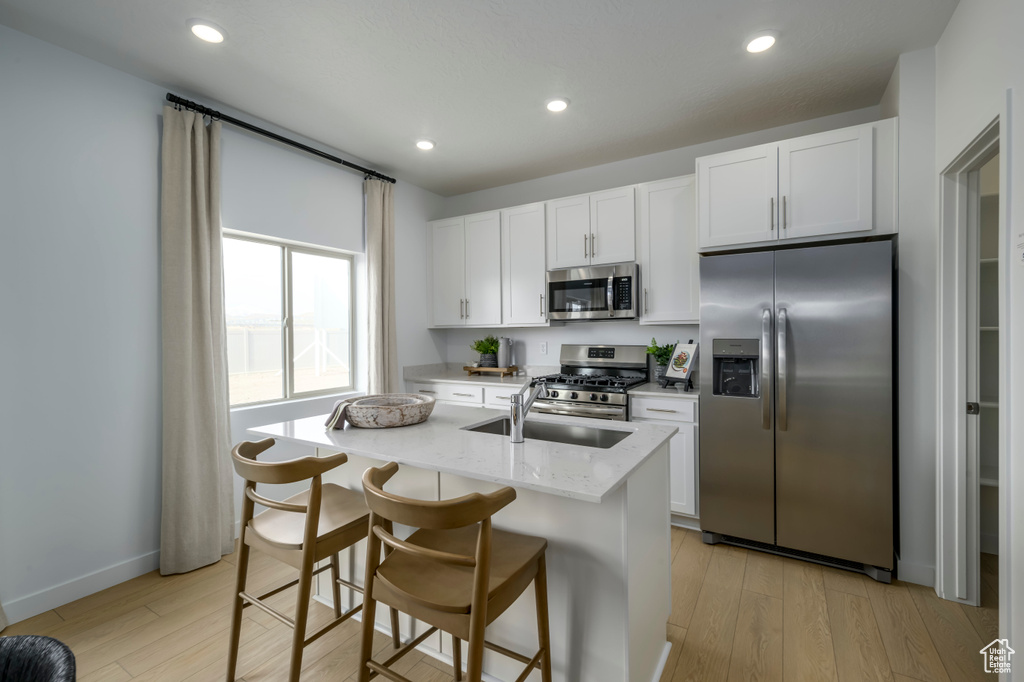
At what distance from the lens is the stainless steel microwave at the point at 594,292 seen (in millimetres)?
3580

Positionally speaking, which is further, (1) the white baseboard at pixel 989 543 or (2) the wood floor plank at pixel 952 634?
(1) the white baseboard at pixel 989 543

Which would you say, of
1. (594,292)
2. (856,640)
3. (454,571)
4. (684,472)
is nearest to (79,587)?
(454,571)

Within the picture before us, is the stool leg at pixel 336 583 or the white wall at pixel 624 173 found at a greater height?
the white wall at pixel 624 173

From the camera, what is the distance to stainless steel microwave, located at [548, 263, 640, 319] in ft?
11.7

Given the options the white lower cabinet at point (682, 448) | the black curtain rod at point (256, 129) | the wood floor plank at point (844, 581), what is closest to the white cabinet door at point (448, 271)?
the black curtain rod at point (256, 129)

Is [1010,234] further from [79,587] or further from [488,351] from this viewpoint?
[79,587]

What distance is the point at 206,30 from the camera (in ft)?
7.08

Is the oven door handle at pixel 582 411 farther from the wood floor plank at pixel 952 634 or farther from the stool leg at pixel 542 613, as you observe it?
the stool leg at pixel 542 613

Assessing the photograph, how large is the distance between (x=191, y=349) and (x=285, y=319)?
0.83m

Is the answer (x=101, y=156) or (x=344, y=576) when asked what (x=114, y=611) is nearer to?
(x=344, y=576)

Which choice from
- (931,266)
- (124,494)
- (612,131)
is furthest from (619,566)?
(612,131)

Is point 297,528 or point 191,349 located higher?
point 191,349

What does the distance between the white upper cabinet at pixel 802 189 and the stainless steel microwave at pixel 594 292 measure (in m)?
0.68

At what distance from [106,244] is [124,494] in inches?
53.6
